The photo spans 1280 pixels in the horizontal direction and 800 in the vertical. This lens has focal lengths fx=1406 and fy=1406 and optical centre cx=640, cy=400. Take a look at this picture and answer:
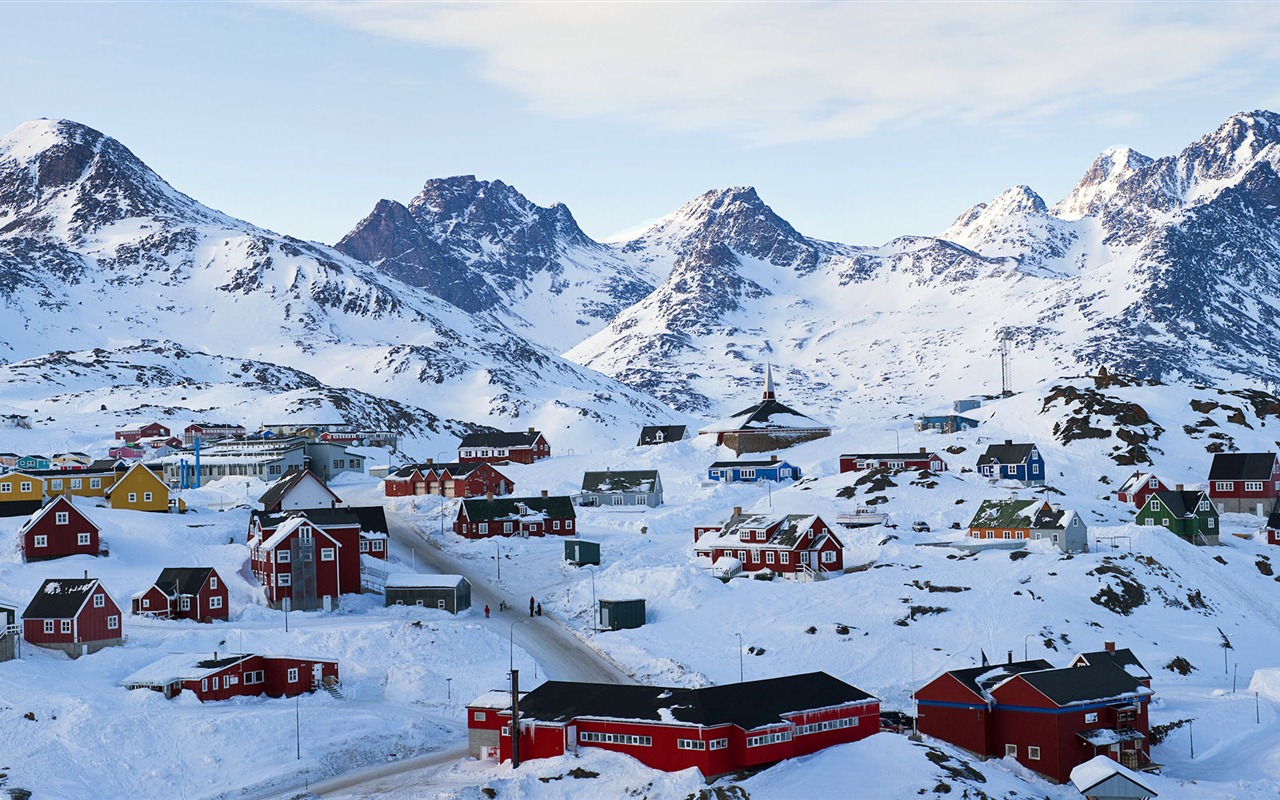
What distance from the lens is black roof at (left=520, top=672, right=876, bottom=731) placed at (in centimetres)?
A: 5441

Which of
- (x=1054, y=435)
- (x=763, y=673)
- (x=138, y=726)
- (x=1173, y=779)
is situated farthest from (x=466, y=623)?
(x=1054, y=435)

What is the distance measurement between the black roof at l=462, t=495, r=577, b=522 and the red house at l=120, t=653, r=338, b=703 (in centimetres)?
3555

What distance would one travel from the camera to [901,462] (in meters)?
118

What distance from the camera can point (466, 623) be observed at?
7775cm

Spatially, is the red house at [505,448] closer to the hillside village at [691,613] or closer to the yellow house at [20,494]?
the hillside village at [691,613]

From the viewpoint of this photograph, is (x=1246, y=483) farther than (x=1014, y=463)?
No

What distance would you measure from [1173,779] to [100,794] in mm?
41722

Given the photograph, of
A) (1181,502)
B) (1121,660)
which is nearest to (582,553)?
(1121,660)

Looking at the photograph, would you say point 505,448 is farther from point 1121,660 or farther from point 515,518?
point 1121,660

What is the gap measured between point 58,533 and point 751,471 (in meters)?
64.0

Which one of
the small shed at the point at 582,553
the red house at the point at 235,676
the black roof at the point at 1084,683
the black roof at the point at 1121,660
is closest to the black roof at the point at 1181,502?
the black roof at the point at 1121,660

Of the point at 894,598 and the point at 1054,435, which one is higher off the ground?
the point at 1054,435

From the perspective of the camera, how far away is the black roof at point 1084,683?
2276 inches

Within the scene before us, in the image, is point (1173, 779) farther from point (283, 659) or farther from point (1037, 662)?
point (283, 659)
